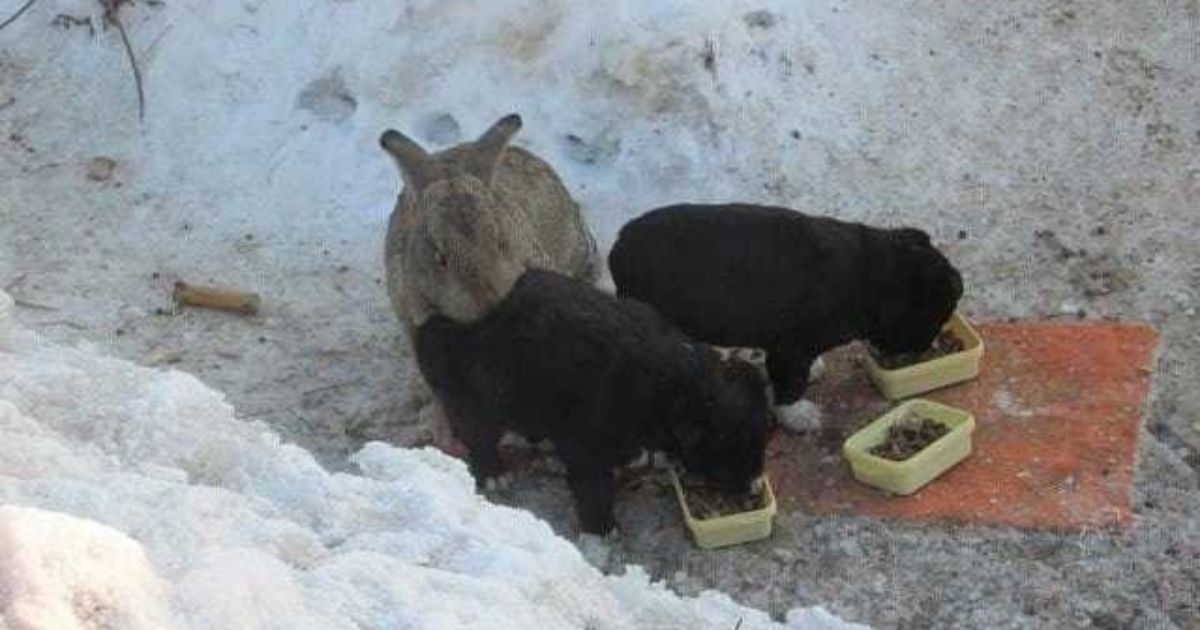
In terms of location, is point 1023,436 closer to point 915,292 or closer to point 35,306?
point 915,292

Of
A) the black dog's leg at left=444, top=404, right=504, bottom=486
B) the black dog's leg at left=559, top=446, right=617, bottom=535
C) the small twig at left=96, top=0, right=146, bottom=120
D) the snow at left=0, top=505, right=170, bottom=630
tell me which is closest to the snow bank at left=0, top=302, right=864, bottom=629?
the snow at left=0, top=505, right=170, bottom=630

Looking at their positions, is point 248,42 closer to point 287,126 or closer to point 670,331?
point 287,126

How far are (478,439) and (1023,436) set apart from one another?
7.00ft

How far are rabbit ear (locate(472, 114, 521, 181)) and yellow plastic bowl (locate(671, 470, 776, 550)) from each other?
179cm

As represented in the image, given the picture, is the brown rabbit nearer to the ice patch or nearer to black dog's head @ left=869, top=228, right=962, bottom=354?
the ice patch

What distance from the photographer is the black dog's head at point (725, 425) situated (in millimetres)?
5949

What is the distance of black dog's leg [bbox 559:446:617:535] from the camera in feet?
20.1

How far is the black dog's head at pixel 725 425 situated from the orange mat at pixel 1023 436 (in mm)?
346

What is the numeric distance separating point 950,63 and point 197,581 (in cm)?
610

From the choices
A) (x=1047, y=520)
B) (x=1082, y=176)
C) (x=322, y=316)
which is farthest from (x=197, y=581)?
(x=1082, y=176)

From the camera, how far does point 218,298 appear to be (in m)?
7.64

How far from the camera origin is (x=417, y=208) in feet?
22.3

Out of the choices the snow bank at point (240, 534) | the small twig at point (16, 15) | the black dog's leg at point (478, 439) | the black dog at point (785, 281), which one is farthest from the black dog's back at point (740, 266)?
the small twig at point (16, 15)

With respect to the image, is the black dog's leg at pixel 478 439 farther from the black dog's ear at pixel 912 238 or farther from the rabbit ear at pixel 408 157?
the black dog's ear at pixel 912 238
